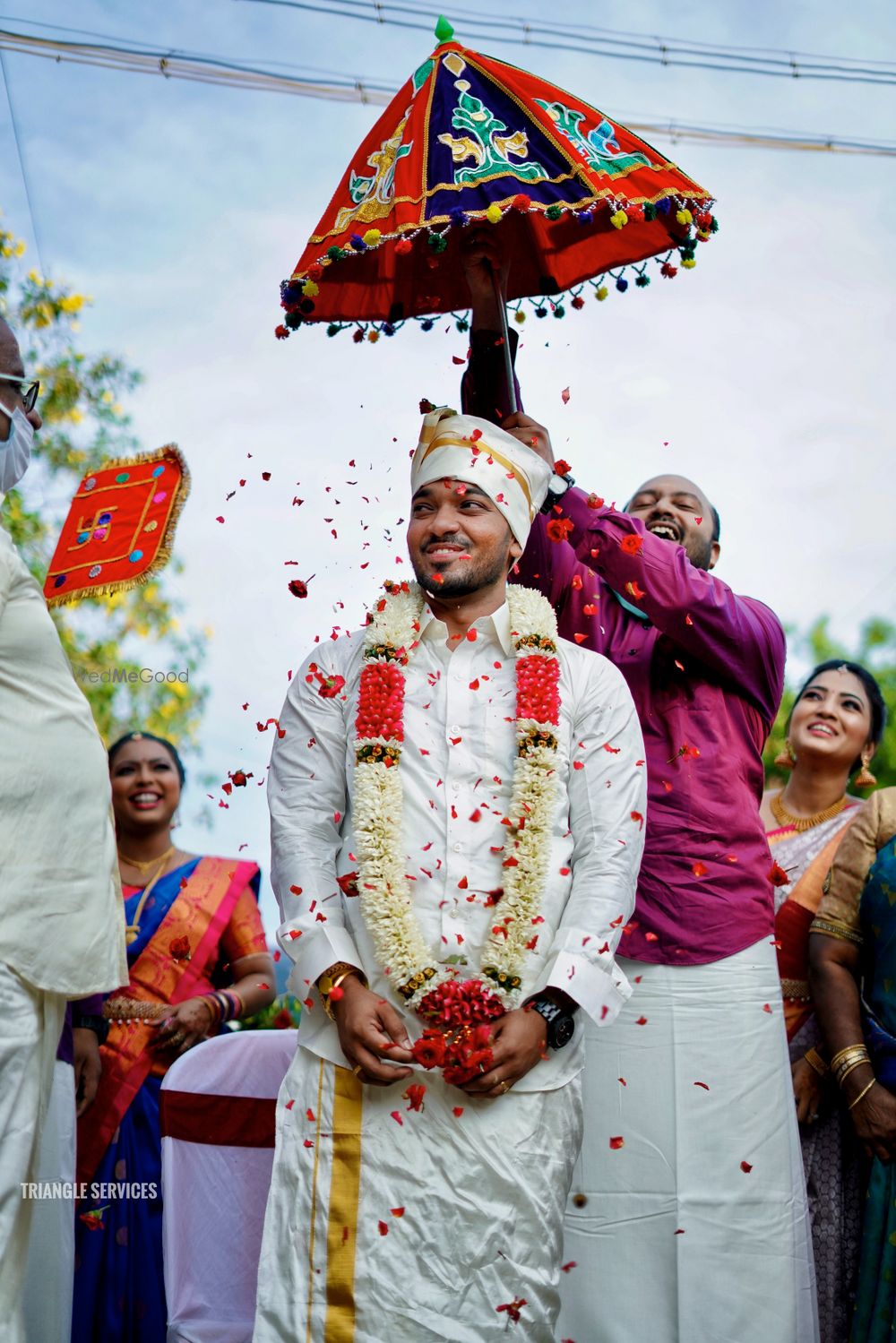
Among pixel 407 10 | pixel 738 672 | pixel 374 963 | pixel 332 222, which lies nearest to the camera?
pixel 374 963

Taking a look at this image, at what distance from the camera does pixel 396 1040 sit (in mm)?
3166

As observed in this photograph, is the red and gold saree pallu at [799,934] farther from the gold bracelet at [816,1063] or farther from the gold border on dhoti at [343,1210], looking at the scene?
the gold border on dhoti at [343,1210]

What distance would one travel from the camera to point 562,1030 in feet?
10.7

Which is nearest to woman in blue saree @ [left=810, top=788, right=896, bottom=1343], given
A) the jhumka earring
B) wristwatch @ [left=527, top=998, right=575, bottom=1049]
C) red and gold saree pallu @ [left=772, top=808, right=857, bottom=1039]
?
red and gold saree pallu @ [left=772, top=808, right=857, bottom=1039]

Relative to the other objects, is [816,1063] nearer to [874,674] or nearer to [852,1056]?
[852,1056]

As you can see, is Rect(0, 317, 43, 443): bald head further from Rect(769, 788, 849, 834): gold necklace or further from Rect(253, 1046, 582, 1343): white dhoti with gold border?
Rect(769, 788, 849, 834): gold necklace

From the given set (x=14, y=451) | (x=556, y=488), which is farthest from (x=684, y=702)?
(x=14, y=451)

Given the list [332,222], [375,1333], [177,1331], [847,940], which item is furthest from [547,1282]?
[332,222]

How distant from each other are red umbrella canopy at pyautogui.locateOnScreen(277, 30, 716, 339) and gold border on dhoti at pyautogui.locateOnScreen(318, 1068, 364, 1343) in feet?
6.64

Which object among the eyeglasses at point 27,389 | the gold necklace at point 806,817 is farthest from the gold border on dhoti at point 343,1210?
the gold necklace at point 806,817

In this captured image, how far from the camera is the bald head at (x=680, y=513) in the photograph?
4.70 meters

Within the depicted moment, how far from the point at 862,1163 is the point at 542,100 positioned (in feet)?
10.5

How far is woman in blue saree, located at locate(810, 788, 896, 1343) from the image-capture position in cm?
400

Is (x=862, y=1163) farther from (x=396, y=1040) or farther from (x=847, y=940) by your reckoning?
(x=396, y=1040)
